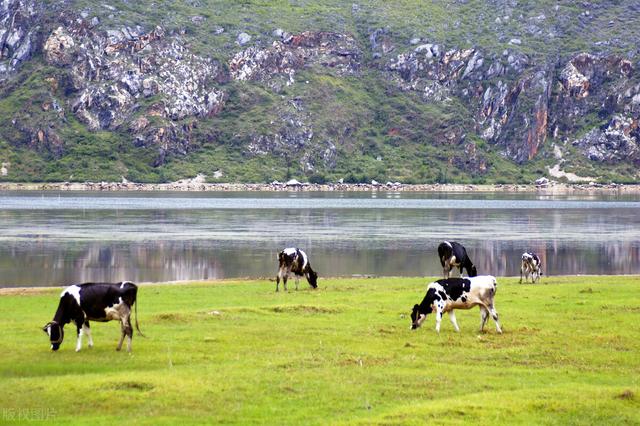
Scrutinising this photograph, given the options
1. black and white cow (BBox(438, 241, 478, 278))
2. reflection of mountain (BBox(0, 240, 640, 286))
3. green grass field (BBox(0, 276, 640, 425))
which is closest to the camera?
green grass field (BBox(0, 276, 640, 425))

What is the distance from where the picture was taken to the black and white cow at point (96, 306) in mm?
27052

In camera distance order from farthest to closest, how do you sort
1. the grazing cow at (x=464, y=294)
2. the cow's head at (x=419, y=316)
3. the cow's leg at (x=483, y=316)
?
1. the cow's head at (x=419, y=316)
2. the cow's leg at (x=483, y=316)
3. the grazing cow at (x=464, y=294)

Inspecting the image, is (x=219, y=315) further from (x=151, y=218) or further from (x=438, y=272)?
(x=151, y=218)

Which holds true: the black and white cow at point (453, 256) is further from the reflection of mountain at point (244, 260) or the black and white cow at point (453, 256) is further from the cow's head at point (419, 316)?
the cow's head at point (419, 316)

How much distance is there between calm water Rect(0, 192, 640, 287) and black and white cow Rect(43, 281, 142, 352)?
95.8 ft

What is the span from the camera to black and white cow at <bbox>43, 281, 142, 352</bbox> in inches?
1065

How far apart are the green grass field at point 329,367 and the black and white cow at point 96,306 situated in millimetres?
604

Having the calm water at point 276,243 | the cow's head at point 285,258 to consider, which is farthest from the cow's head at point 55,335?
the calm water at point 276,243

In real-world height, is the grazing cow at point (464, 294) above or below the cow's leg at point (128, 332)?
above

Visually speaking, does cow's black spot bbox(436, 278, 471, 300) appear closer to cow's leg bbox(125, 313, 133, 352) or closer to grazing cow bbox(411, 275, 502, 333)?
grazing cow bbox(411, 275, 502, 333)

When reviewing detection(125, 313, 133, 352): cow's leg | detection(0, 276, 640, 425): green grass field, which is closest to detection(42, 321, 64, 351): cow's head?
detection(0, 276, 640, 425): green grass field

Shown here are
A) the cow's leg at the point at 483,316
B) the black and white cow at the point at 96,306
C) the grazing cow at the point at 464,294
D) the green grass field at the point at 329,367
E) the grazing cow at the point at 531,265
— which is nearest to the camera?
the green grass field at the point at 329,367

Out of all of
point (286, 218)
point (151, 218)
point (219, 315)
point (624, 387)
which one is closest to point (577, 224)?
point (286, 218)

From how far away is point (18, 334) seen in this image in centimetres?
3025
